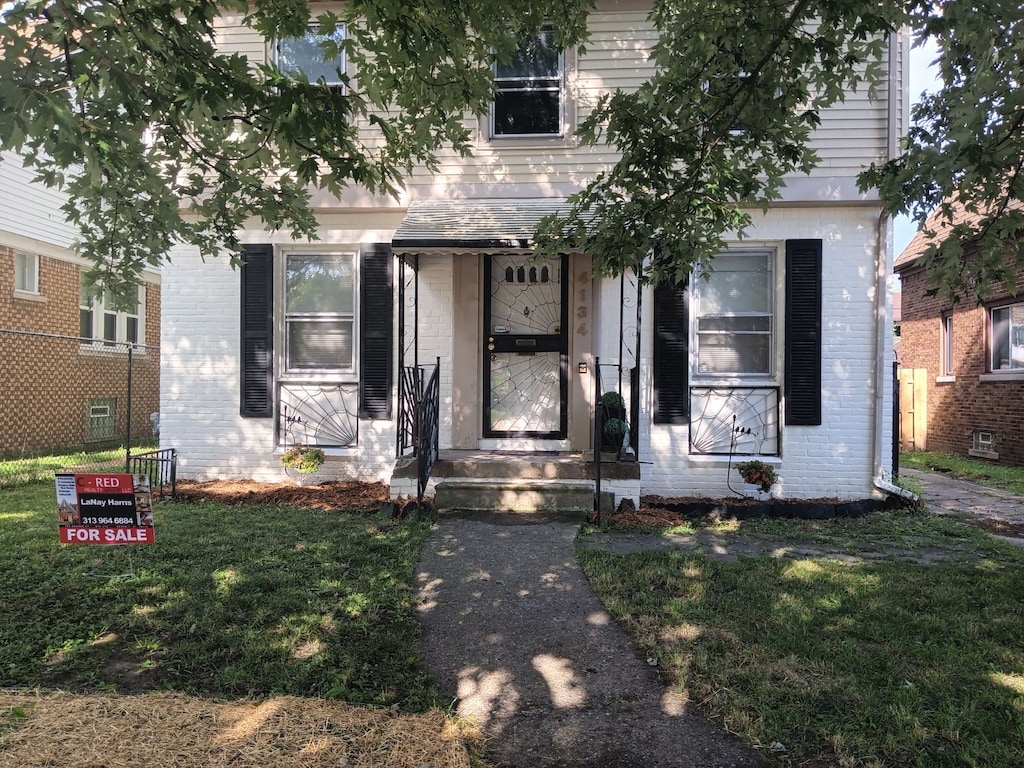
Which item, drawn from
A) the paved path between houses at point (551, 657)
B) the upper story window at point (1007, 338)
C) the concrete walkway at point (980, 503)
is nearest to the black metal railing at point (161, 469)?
the paved path between houses at point (551, 657)

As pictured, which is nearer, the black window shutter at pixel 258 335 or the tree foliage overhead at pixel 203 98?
the tree foliage overhead at pixel 203 98

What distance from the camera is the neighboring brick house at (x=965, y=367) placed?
10.8 metres

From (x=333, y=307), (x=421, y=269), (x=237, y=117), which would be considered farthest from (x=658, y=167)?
(x=333, y=307)

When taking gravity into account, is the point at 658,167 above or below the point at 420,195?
below

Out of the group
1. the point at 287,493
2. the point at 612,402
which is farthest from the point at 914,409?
the point at 287,493

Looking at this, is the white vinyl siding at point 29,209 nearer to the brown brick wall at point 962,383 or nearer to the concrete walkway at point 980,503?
the concrete walkway at point 980,503

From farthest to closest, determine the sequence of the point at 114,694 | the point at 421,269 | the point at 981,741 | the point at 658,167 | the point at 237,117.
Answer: the point at 421,269, the point at 658,167, the point at 237,117, the point at 114,694, the point at 981,741

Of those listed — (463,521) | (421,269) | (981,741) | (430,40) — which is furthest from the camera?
(421,269)

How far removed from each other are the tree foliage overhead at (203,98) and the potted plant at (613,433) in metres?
3.02

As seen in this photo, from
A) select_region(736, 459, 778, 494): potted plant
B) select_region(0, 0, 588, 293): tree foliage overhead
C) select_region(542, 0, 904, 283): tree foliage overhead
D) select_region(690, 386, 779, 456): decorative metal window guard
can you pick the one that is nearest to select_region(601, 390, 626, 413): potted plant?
select_region(690, 386, 779, 456): decorative metal window guard

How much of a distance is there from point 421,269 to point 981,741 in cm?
634

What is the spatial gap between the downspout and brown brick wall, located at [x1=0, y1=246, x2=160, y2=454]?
11.2m

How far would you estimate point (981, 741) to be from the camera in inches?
97.0

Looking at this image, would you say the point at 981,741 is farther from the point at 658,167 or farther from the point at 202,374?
the point at 202,374
